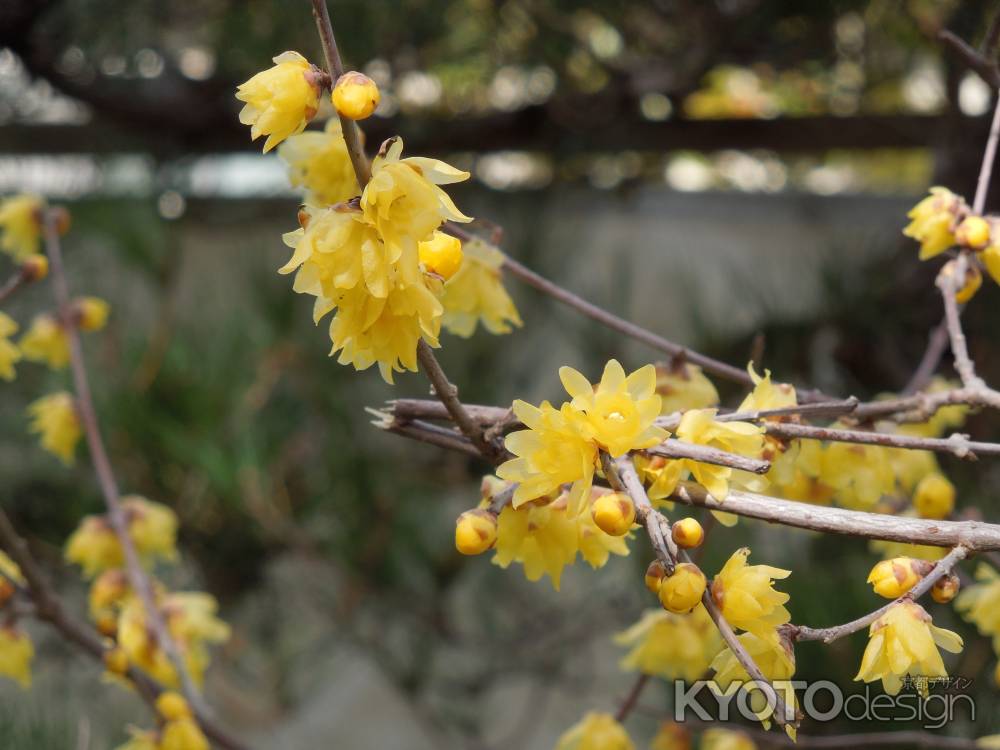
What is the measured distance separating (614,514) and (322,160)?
0.21 metres

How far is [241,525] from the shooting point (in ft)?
2.95

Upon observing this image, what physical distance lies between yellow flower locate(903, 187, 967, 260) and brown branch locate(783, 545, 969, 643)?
0.16 meters

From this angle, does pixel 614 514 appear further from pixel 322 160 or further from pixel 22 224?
pixel 22 224

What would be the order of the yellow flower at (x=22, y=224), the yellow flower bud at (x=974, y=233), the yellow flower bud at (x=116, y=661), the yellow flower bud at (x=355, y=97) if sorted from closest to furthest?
1. the yellow flower bud at (x=355, y=97)
2. the yellow flower bud at (x=974, y=233)
3. the yellow flower bud at (x=116, y=661)
4. the yellow flower at (x=22, y=224)

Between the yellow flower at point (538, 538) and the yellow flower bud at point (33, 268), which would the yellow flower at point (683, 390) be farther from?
the yellow flower bud at point (33, 268)

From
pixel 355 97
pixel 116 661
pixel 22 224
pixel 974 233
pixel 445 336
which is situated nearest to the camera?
pixel 355 97

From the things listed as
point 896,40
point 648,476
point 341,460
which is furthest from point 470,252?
point 896,40

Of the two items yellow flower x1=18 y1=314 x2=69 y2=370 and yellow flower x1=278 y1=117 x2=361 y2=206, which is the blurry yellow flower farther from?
yellow flower x1=278 y1=117 x2=361 y2=206

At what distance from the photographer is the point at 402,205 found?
0.29m

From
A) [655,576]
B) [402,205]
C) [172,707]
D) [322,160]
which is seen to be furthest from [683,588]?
[172,707]

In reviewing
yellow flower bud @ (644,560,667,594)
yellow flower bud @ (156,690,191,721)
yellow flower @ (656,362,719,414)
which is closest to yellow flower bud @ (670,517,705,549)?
yellow flower bud @ (644,560,667,594)

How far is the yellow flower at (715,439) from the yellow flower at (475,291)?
0.46 ft

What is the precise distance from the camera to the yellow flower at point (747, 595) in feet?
1.02

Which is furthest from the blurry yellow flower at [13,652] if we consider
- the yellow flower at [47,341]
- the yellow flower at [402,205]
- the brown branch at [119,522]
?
the yellow flower at [402,205]
